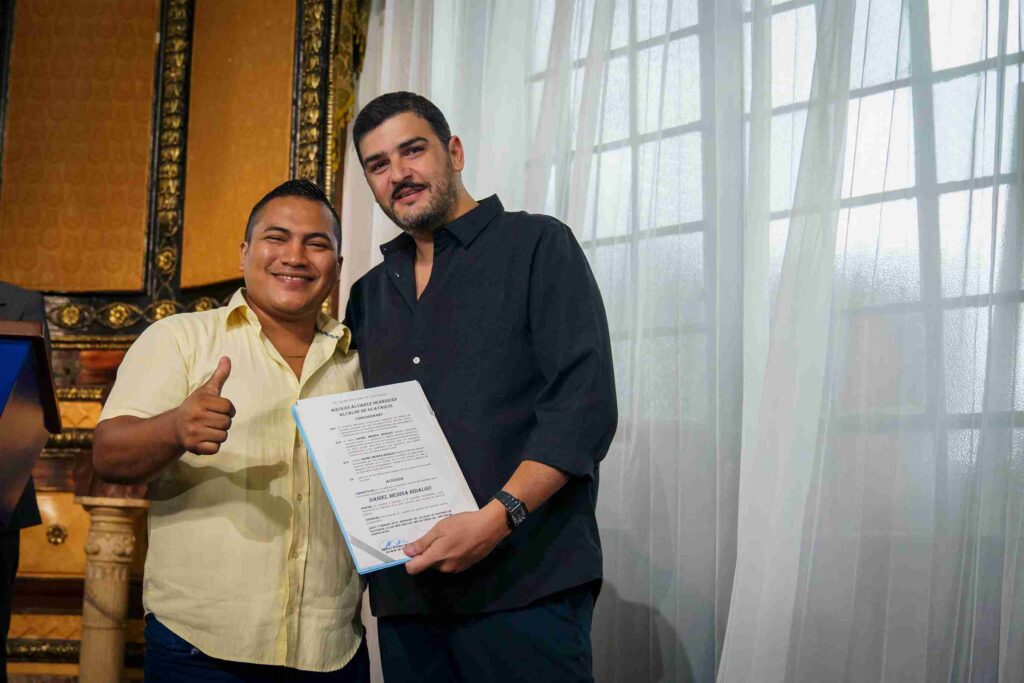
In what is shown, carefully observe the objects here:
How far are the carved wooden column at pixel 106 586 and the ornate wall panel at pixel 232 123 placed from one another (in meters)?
0.89

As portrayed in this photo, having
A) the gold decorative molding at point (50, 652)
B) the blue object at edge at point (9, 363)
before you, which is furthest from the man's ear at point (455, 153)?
the gold decorative molding at point (50, 652)

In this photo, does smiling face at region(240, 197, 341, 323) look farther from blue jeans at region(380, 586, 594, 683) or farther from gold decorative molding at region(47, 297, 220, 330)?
gold decorative molding at region(47, 297, 220, 330)

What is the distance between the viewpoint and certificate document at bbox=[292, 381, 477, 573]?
1512 mm

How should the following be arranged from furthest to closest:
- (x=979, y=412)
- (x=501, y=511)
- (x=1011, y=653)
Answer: (x=979, y=412) < (x=1011, y=653) < (x=501, y=511)

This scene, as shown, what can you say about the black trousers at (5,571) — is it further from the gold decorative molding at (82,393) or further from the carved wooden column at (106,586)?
the gold decorative molding at (82,393)

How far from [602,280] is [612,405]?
1.00 metres

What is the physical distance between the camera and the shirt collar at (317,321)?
1842 millimetres

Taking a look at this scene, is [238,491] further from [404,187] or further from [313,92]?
[313,92]

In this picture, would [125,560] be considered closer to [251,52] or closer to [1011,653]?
[251,52]

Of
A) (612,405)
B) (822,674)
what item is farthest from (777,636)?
(612,405)

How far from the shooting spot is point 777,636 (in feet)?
6.72

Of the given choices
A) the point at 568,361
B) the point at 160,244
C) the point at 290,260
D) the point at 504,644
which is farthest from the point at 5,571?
the point at 160,244

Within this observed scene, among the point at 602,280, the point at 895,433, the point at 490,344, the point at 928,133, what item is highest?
the point at 928,133

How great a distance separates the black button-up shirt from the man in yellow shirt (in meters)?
0.11
